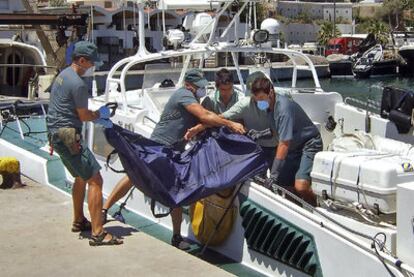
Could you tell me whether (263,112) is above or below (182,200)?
above

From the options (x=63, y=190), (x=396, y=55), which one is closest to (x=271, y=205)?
(x=63, y=190)

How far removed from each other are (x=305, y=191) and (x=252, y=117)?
2.63 ft

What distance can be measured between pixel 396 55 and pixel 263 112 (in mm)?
52662

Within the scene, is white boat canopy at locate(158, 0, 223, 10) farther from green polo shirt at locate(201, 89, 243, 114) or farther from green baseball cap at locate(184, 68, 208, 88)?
green baseball cap at locate(184, 68, 208, 88)

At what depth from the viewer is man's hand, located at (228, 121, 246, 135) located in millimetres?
5992

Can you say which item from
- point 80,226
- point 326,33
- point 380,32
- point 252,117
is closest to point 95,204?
point 80,226

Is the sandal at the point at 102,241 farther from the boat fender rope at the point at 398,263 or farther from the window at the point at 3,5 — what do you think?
the window at the point at 3,5

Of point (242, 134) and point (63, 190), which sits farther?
point (63, 190)

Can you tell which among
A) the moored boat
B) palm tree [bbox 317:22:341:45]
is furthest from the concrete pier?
palm tree [bbox 317:22:341:45]

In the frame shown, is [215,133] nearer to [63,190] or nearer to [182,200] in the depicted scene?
[182,200]

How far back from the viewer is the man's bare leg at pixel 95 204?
19.6 feet

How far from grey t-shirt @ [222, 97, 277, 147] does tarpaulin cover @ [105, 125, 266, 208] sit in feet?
0.94

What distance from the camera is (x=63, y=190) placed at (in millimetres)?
8336

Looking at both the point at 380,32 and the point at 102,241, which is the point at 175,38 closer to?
the point at 102,241
